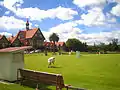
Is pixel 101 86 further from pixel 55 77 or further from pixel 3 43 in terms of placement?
pixel 3 43

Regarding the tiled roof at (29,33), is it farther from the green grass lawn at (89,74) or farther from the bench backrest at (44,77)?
the bench backrest at (44,77)

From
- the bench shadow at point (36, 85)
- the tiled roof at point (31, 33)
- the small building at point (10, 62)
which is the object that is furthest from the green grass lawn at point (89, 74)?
the tiled roof at point (31, 33)

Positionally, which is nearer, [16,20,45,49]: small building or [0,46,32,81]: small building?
[0,46,32,81]: small building

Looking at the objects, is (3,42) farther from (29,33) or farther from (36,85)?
(36,85)

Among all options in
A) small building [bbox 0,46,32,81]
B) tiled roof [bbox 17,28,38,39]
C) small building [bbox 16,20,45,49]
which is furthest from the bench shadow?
tiled roof [bbox 17,28,38,39]

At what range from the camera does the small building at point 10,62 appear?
15923 millimetres

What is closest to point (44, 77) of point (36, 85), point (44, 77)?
point (44, 77)

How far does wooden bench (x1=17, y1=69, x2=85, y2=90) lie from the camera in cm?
1120

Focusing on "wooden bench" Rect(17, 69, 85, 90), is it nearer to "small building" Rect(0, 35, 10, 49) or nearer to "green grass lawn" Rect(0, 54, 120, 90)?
"green grass lawn" Rect(0, 54, 120, 90)

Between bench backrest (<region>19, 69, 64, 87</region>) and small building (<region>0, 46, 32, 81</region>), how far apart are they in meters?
1.16

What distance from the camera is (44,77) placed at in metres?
12.5

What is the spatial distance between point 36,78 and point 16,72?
11.2 ft

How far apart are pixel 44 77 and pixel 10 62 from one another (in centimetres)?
445

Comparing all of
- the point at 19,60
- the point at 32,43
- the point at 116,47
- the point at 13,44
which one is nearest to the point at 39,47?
the point at 32,43
